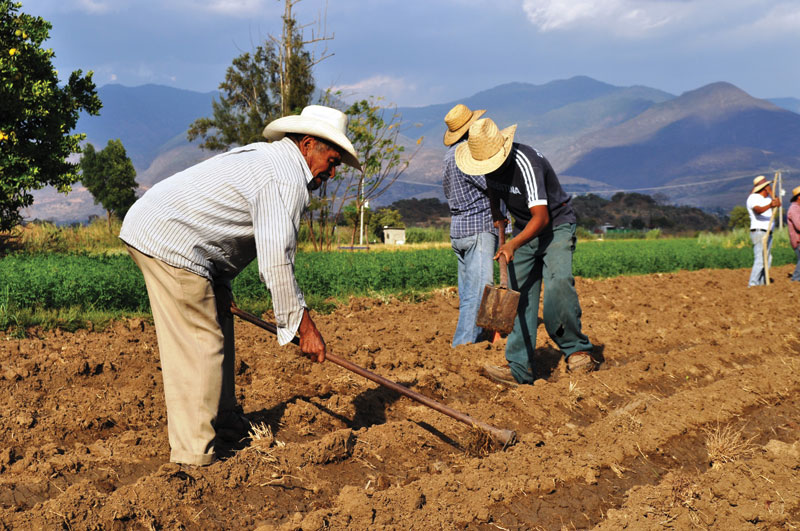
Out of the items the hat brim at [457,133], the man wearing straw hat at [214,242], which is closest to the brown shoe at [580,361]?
the hat brim at [457,133]

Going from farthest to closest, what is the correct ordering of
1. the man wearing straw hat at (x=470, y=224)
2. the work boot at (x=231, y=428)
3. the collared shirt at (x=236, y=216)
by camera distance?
1. the man wearing straw hat at (x=470, y=224)
2. the work boot at (x=231, y=428)
3. the collared shirt at (x=236, y=216)

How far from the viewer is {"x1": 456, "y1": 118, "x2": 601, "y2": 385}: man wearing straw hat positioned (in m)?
4.43

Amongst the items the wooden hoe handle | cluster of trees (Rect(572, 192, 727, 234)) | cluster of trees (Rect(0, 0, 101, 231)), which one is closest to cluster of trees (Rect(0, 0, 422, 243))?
cluster of trees (Rect(0, 0, 101, 231))

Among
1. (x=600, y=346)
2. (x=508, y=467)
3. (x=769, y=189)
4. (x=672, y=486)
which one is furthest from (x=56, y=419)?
(x=769, y=189)

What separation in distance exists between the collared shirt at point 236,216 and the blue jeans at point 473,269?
2.72m

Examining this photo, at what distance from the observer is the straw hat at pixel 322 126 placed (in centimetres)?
304

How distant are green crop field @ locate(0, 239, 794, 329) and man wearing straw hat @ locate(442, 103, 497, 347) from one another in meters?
2.69

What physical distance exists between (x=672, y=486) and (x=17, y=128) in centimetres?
1209

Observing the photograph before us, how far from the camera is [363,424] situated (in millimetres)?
4371

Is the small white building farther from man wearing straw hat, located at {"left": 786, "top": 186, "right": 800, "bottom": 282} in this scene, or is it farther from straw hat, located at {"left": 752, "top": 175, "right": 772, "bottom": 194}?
man wearing straw hat, located at {"left": 786, "top": 186, "right": 800, "bottom": 282}

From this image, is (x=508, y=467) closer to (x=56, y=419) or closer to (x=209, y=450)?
(x=209, y=450)

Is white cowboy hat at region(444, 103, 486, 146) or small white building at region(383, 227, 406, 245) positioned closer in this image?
white cowboy hat at region(444, 103, 486, 146)

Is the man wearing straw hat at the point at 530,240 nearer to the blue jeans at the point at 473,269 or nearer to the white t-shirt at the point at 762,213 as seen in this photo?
the blue jeans at the point at 473,269

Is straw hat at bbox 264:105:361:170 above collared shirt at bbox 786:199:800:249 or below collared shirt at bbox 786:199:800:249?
above
